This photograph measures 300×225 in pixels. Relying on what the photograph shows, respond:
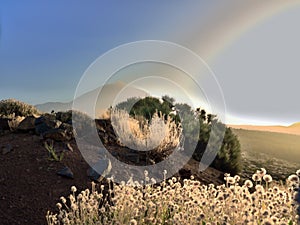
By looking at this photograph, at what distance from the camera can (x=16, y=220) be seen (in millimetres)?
6289

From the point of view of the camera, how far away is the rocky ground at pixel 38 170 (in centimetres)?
672

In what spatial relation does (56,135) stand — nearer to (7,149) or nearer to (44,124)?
(44,124)

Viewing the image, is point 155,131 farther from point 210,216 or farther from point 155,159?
point 210,216

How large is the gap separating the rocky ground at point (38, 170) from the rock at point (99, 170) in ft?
0.20

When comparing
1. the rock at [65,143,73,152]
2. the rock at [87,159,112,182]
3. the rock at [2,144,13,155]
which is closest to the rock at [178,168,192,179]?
the rock at [87,159,112,182]

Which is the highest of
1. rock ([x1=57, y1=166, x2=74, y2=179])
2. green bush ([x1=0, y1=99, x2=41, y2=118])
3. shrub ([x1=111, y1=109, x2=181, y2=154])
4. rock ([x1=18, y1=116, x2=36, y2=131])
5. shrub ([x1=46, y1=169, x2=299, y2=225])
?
green bush ([x1=0, y1=99, x2=41, y2=118])

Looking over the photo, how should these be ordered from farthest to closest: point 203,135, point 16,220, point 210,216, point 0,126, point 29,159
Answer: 1. point 203,135
2. point 0,126
3. point 29,159
4. point 16,220
5. point 210,216

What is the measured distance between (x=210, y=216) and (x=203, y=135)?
25.0ft

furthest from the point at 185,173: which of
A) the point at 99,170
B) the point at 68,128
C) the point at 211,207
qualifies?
the point at 211,207

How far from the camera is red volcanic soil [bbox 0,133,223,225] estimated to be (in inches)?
259

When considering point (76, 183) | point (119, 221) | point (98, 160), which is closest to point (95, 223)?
point (119, 221)

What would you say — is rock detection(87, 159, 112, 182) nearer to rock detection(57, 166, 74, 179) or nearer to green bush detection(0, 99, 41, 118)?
rock detection(57, 166, 74, 179)

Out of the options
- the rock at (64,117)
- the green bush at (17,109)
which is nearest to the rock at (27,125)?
the rock at (64,117)

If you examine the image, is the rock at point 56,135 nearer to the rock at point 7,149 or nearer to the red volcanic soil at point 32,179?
the red volcanic soil at point 32,179
